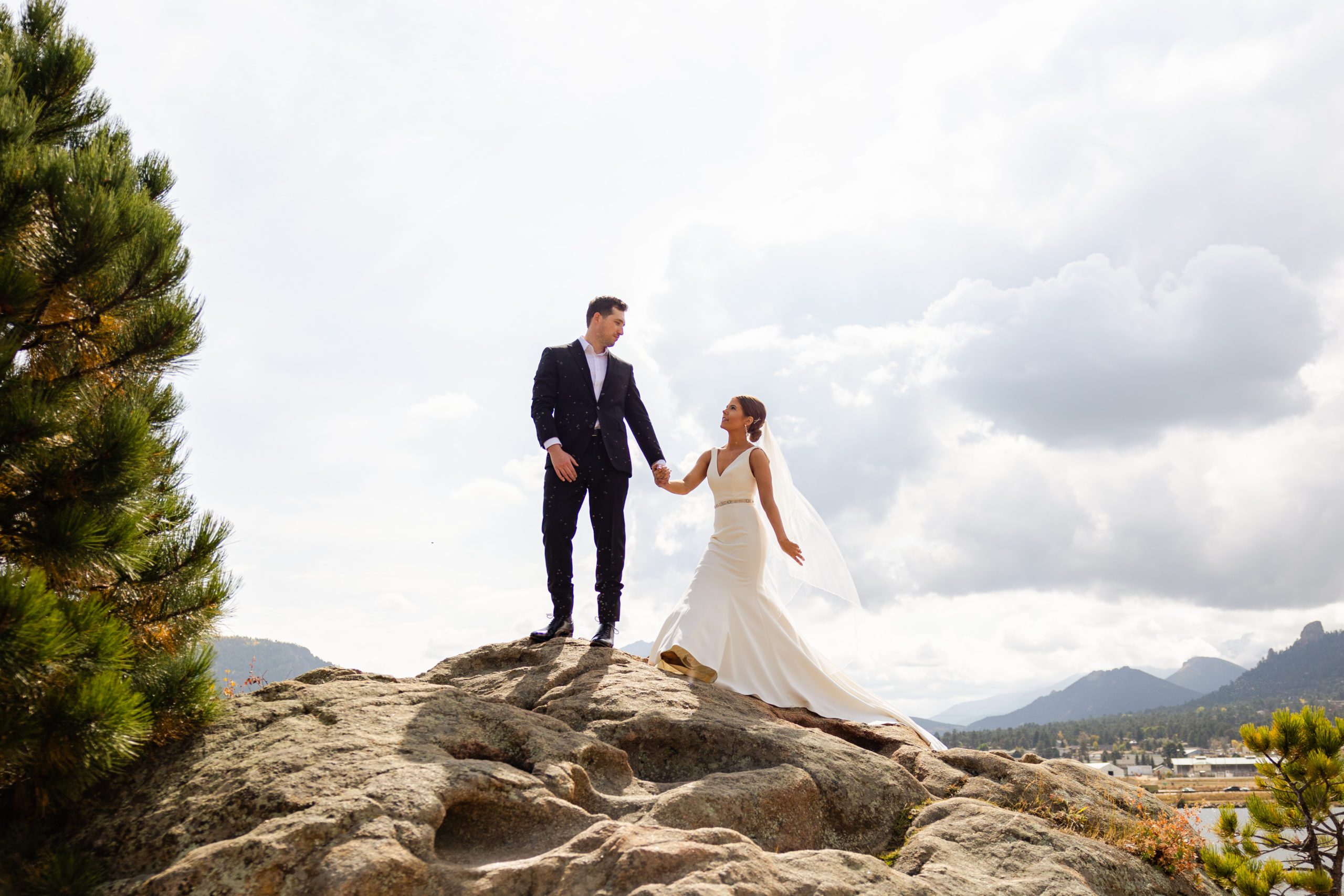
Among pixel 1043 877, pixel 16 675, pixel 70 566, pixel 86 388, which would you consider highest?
pixel 86 388

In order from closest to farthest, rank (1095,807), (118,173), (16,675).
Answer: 1. (16,675)
2. (118,173)
3. (1095,807)

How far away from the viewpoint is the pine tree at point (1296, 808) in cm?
1092

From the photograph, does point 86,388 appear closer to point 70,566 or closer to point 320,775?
point 70,566

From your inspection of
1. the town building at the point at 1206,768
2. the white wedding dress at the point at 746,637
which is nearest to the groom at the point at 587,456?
the white wedding dress at the point at 746,637

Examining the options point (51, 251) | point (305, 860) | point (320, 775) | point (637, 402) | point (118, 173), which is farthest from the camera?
point (637, 402)

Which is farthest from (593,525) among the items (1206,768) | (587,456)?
(1206,768)

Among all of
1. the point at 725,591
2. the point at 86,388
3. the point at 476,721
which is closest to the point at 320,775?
the point at 476,721

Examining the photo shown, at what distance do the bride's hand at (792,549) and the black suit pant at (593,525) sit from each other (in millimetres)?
1845

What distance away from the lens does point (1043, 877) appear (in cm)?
548

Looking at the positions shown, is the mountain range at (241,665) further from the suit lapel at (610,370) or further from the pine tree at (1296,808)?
the pine tree at (1296,808)

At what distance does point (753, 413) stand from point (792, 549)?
66.9 inches

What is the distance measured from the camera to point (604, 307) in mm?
9695

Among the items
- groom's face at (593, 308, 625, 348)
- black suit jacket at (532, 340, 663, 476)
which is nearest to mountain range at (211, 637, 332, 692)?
black suit jacket at (532, 340, 663, 476)

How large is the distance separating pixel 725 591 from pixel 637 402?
2.43 meters
